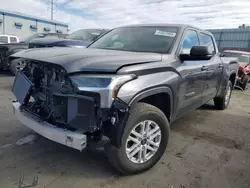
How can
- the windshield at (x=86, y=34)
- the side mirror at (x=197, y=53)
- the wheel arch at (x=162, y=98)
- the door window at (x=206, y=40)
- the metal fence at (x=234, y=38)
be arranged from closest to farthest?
the wheel arch at (x=162, y=98)
the side mirror at (x=197, y=53)
the door window at (x=206, y=40)
the windshield at (x=86, y=34)
the metal fence at (x=234, y=38)

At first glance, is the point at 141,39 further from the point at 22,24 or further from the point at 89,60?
the point at 22,24

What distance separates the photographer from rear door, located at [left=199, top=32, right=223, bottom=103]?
4.14 m

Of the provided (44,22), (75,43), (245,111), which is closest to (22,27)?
(44,22)

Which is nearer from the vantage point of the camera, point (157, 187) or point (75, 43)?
point (157, 187)

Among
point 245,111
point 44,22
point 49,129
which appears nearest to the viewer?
point 49,129

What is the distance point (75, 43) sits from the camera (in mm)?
7242

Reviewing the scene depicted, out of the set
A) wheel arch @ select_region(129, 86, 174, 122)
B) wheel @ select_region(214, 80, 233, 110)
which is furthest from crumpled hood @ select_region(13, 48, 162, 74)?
wheel @ select_region(214, 80, 233, 110)

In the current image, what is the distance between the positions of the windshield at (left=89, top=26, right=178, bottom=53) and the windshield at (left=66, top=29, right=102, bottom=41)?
179 inches

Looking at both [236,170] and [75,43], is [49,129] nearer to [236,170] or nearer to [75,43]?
[236,170]

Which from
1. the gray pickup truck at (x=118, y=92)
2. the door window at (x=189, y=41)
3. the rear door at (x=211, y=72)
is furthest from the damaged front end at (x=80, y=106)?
the rear door at (x=211, y=72)

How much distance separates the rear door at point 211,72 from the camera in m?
4.14

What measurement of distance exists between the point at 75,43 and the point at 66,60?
513 centimetres

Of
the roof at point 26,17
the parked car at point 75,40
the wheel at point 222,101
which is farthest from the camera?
the roof at point 26,17

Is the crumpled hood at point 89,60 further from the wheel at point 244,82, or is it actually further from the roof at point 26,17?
the roof at point 26,17
